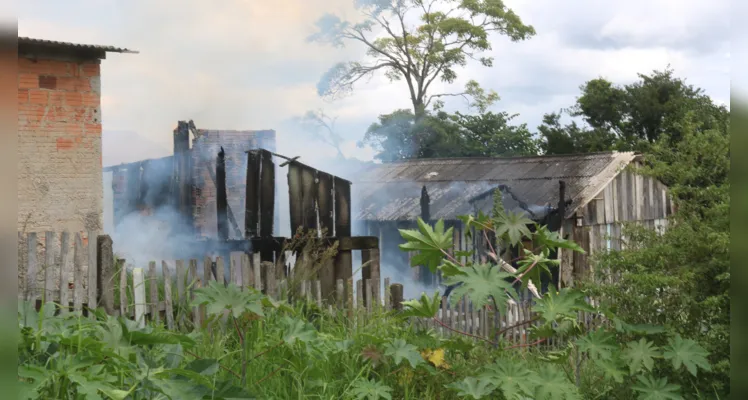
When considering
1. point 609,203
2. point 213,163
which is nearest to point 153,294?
point 213,163

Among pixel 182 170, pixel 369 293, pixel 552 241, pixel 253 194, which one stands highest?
pixel 182 170

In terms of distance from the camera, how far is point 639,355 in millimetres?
3861

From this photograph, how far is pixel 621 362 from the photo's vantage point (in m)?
3.98

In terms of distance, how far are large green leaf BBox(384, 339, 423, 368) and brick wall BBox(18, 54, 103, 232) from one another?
6.67 meters

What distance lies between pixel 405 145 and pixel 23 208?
14.9 metres

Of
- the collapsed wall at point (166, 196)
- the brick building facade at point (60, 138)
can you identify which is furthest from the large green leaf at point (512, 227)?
the collapsed wall at point (166, 196)

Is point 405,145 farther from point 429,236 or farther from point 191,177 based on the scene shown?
point 429,236

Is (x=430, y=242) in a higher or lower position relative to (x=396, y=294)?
higher

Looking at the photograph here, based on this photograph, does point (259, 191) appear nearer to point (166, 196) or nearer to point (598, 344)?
point (166, 196)

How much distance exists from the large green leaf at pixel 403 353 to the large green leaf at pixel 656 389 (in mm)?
1118

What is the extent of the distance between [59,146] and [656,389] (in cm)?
786

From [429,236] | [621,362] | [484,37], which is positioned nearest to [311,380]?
[429,236]

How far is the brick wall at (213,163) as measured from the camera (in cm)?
1252

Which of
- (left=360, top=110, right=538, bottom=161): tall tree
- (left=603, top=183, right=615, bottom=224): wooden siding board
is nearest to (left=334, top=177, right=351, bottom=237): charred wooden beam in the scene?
(left=603, top=183, right=615, bottom=224): wooden siding board
